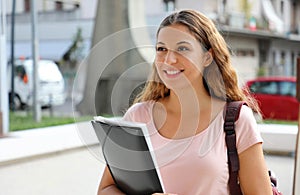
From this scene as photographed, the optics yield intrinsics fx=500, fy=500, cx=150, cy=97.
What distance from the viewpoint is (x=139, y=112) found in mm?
1222

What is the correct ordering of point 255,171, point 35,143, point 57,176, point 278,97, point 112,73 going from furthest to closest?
point 278,97 → point 35,143 → point 57,176 → point 112,73 → point 255,171

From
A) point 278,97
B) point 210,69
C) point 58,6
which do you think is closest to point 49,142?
point 210,69

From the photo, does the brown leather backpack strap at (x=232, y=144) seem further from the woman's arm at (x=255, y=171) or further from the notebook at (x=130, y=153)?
the notebook at (x=130, y=153)

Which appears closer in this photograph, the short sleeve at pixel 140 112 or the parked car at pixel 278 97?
the short sleeve at pixel 140 112

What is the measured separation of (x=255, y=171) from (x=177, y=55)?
304 mm

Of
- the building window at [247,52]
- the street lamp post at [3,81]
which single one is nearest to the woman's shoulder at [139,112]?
the street lamp post at [3,81]

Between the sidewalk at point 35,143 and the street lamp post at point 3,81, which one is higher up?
the street lamp post at point 3,81

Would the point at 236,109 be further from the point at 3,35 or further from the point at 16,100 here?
the point at 16,100

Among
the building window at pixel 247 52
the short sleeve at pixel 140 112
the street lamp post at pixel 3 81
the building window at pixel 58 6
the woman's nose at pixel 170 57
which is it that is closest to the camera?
the woman's nose at pixel 170 57

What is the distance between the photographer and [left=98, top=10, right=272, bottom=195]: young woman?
1091 millimetres

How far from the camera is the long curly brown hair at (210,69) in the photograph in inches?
43.6

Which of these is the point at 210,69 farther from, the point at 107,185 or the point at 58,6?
the point at 58,6

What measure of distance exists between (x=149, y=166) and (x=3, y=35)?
303cm

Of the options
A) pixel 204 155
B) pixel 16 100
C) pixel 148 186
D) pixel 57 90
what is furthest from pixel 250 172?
pixel 57 90
